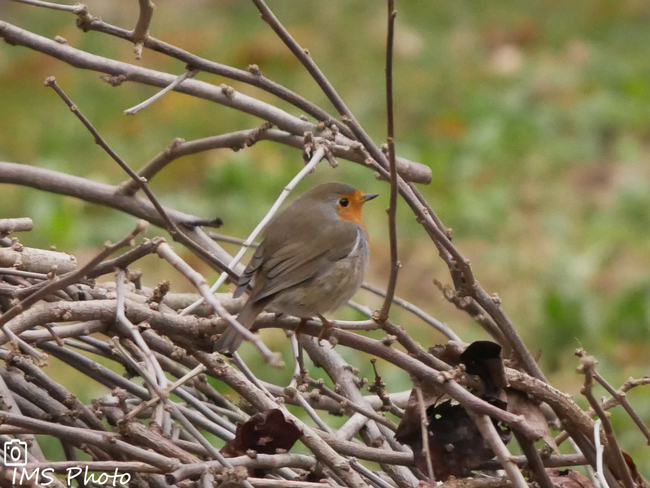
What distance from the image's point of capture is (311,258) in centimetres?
352

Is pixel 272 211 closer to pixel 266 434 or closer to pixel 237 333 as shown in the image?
pixel 237 333

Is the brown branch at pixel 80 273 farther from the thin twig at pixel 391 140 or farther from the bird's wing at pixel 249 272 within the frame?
the bird's wing at pixel 249 272

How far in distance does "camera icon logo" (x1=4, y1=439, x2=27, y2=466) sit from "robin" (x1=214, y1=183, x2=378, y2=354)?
96cm

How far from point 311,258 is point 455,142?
462cm

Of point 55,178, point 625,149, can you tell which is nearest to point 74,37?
point 625,149

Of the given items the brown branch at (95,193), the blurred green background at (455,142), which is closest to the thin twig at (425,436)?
the brown branch at (95,193)

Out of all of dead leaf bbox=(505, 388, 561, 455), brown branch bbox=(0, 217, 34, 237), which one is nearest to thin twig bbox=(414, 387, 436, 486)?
dead leaf bbox=(505, 388, 561, 455)

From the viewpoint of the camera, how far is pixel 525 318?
19.4ft

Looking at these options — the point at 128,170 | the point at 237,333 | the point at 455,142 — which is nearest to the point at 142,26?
the point at 128,170

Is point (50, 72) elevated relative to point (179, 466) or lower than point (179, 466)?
elevated

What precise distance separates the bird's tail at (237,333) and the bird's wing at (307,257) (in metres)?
0.06

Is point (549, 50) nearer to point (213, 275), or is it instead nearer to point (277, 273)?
point (213, 275)

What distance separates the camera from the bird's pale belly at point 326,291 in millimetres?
3330

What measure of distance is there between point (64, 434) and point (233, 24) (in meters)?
8.70
